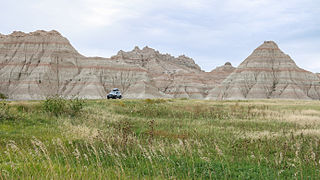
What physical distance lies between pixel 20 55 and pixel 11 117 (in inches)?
4323

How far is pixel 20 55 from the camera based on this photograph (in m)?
114

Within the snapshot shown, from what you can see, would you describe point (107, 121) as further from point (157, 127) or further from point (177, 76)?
point (177, 76)

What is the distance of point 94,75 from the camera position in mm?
112438

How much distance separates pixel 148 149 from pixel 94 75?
342 ft

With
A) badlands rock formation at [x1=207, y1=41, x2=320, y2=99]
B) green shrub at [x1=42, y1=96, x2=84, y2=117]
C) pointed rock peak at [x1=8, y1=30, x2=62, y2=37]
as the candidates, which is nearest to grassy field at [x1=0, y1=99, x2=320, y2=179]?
green shrub at [x1=42, y1=96, x2=84, y2=117]

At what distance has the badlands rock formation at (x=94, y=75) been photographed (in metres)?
105

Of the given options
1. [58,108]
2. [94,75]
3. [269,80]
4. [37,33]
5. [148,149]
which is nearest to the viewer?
[148,149]

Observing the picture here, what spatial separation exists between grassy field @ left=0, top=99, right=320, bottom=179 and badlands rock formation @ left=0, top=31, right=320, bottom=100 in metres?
86.2

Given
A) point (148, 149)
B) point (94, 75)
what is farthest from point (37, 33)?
point (148, 149)

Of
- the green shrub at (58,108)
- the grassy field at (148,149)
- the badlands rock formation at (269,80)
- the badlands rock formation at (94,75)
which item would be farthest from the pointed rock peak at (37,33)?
the green shrub at (58,108)

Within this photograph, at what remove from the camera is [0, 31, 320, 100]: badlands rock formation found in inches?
4146

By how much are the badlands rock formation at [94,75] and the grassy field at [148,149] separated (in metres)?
86.2

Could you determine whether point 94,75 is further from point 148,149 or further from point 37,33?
point 148,149

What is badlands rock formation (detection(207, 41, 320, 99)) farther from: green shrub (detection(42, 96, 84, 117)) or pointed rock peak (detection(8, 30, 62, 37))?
green shrub (detection(42, 96, 84, 117))
